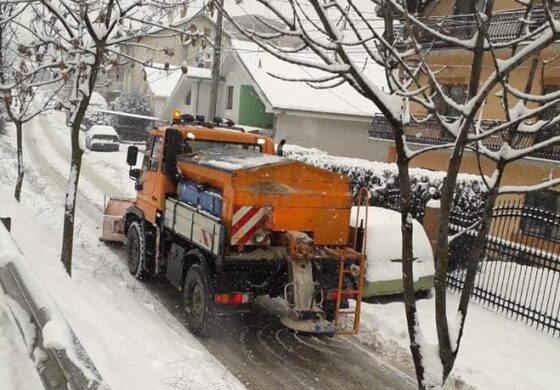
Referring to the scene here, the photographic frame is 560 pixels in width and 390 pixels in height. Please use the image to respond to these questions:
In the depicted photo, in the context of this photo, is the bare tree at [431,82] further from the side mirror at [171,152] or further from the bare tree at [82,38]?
the side mirror at [171,152]

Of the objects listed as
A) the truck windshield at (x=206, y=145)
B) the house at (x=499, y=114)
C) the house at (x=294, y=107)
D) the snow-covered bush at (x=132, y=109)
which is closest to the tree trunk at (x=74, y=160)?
the truck windshield at (x=206, y=145)

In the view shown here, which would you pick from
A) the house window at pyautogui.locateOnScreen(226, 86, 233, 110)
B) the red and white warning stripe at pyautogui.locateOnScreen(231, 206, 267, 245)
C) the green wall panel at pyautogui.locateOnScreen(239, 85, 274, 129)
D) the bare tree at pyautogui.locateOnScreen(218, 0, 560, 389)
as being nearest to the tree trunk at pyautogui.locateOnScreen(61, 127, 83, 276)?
the red and white warning stripe at pyautogui.locateOnScreen(231, 206, 267, 245)

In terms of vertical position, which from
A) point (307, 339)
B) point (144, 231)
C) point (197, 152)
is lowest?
point (307, 339)

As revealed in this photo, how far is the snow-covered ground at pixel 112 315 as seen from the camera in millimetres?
4578

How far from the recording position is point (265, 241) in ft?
23.4

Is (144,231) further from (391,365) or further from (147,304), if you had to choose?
(391,365)

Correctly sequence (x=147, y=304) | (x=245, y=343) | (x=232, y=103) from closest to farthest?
(x=245, y=343)
(x=147, y=304)
(x=232, y=103)

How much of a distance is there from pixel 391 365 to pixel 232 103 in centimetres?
2264

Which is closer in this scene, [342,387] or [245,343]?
[342,387]

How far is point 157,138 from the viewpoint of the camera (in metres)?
9.34

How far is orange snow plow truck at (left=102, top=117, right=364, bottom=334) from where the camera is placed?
22.4 feet

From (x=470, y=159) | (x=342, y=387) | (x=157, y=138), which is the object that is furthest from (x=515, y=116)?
(x=470, y=159)

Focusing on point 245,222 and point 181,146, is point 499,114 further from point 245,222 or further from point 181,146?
point 245,222

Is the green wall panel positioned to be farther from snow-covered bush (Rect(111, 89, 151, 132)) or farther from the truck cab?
the truck cab
